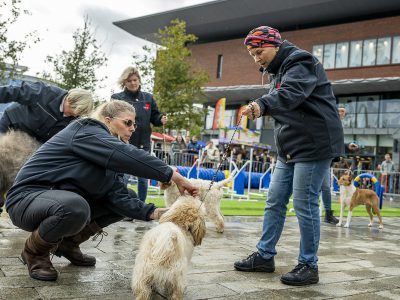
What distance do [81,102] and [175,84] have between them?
21.3m

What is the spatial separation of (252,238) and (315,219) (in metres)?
2.25

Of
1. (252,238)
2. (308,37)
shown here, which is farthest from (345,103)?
(252,238)

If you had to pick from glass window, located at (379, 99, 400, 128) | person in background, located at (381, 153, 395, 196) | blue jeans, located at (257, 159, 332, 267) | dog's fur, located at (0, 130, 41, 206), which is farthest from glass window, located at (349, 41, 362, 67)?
dog's fur, located at (0, 130, 41, 206)

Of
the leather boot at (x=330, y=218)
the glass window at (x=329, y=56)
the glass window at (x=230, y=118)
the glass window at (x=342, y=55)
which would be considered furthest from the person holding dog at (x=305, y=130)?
the glass window at (x=230, y=118)

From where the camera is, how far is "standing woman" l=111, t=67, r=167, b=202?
20.8ft

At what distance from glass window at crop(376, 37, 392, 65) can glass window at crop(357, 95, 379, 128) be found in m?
2.99

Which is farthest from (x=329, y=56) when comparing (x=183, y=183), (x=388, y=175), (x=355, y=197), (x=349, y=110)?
(x=183, y=183)

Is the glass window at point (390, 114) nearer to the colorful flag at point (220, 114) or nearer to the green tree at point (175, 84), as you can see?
the colorful flag at point (220, 114)

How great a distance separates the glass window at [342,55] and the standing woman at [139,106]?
28.1 m

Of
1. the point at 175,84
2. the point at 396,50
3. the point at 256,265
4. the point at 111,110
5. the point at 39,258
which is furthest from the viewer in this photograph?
the point at 396,50

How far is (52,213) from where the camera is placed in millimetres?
2994

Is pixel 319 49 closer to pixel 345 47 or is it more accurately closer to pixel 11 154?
pixel 345 47

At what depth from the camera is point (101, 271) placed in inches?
141

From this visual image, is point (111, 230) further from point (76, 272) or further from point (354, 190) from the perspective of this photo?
point (354, 190)
